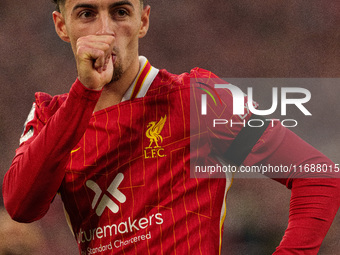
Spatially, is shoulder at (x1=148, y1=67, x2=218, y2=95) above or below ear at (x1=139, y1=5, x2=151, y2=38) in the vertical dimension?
below

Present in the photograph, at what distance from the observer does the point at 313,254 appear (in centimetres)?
136

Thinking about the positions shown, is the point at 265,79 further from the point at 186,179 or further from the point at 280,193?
the point at 186,179

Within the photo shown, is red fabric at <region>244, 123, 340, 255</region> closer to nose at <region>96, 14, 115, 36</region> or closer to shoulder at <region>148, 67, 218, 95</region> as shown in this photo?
shoulder at <region>148, 67, 218, 95</region>

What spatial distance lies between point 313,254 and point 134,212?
434mm

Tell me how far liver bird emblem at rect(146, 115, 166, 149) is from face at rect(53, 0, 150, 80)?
0.48 feet

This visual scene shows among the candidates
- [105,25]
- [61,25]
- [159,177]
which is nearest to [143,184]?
[159,177]

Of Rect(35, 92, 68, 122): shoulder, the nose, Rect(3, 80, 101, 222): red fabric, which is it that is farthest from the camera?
Rect(35, 92, 68, 122): shoulder

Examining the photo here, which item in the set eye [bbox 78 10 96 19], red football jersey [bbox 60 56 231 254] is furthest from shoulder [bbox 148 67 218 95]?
eye [bbox 78 10 96 19]

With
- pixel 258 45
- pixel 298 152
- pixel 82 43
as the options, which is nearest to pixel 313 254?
pixel 298 152

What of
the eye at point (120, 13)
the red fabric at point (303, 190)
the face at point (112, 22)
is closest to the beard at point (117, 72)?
the face at point (112, 22)

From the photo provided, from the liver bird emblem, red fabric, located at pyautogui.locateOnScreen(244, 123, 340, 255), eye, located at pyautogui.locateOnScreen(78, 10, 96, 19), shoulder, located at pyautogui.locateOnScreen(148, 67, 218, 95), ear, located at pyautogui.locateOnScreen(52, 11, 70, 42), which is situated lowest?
red fabric, located at pyautogui.locateOnScreen(244, 123, 340, 255)

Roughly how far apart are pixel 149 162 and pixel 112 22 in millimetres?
343

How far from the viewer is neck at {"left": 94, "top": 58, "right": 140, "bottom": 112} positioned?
1.44m

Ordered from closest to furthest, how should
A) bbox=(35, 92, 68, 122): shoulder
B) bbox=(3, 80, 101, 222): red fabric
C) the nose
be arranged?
bbox=(3, 80, 101, 222): red fabric
the nose
bbox=(35, 92, 68, 122): shoulder
